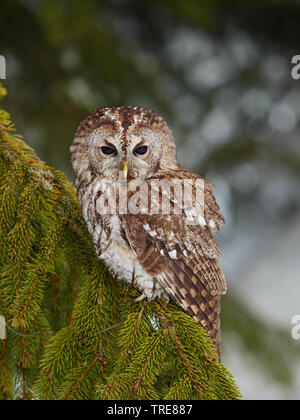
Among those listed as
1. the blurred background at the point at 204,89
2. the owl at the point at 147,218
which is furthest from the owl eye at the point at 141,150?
the blurred background at the point at 204,89

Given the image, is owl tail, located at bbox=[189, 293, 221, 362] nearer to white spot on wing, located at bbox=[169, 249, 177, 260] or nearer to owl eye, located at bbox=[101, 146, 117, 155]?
white spot on wing, located at bbox=[169, 249, 177, 260]

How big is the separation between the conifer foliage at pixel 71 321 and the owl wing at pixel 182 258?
0.09 metres

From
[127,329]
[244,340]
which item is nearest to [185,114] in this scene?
[244,340]

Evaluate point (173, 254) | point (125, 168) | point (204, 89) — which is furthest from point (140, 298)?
point (204, 89)

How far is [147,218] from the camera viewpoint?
62.9 inches

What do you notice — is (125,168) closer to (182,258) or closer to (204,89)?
(182,258)

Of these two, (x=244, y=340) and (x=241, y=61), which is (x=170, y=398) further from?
(x=241, y=61)

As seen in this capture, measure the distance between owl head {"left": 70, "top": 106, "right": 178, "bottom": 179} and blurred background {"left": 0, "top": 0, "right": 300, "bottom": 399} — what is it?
92 centimetres

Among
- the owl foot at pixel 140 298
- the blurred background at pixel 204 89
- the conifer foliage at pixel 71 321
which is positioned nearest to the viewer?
the conifer foliage at pixel 71 321

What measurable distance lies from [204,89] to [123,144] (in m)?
2.11

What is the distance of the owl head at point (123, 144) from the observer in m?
1.59

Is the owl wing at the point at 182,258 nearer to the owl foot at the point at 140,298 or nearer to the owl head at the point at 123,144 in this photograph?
the owl foot at the point at 140,298

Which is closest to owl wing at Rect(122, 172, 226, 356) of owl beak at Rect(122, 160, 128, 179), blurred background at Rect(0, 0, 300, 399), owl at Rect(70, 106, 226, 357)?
owl at Rect(70, 106, 226, 357)
